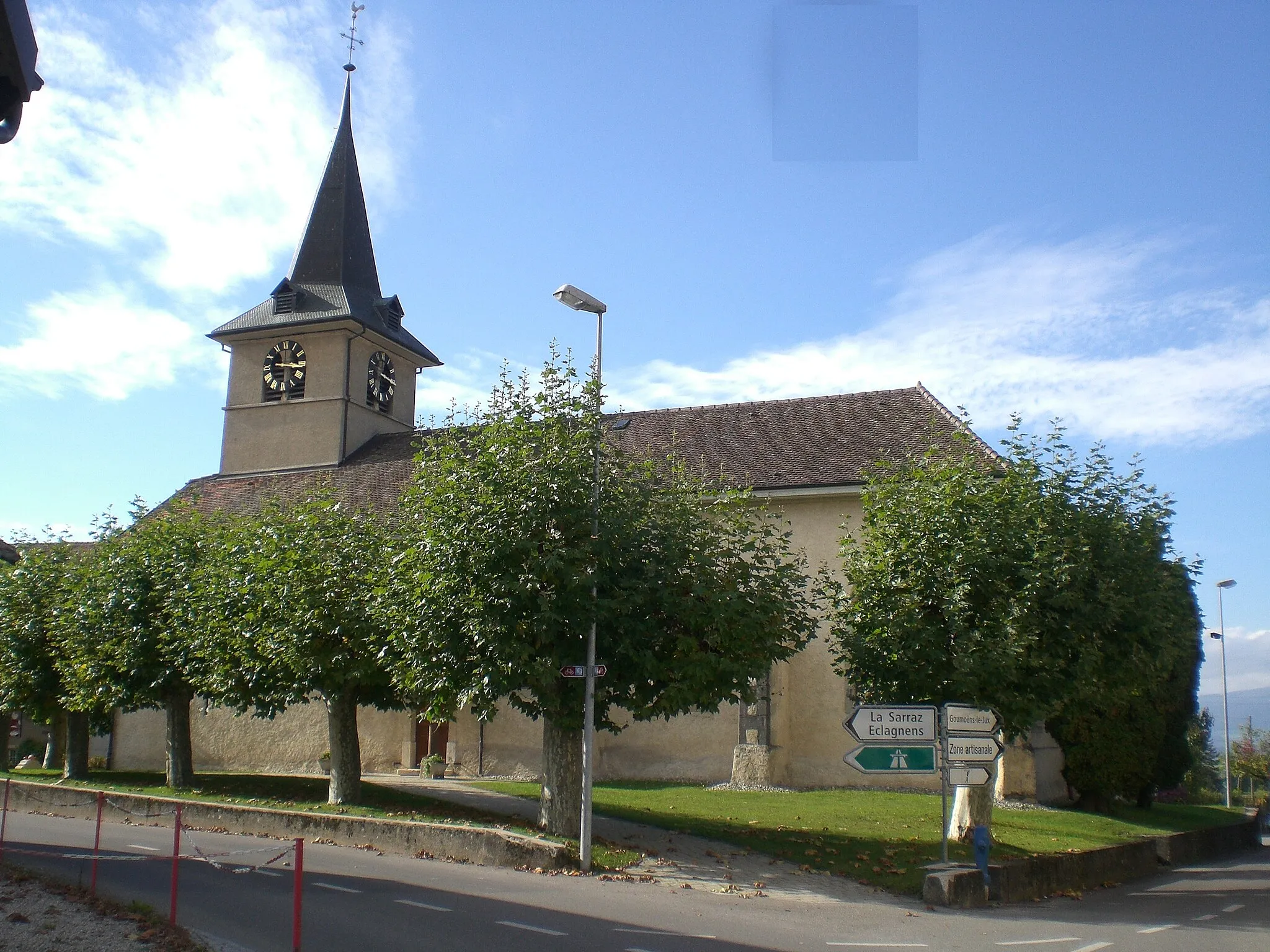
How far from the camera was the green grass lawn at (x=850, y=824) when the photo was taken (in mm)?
14805

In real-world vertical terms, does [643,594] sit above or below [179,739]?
above

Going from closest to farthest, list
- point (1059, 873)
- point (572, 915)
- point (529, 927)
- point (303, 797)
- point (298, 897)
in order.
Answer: point (298, 897), point (529, 927), point (572, 915), point (1059, 873), point (303, 797)

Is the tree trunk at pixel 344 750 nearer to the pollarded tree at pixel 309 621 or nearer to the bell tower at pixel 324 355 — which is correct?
the pollarded tree at pixel 309 621

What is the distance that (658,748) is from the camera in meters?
→ 25.1

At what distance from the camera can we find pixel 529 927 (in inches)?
387

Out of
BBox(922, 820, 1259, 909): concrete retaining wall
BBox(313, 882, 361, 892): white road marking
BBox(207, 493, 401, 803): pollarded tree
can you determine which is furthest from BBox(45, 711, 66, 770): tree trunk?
BBox(922, 820, 1259, 909): concrete retaining wall

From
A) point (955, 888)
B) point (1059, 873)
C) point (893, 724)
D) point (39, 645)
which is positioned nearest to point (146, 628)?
point (39, 645)

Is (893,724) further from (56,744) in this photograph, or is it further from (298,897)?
(56,744)

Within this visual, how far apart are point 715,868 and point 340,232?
28.2m

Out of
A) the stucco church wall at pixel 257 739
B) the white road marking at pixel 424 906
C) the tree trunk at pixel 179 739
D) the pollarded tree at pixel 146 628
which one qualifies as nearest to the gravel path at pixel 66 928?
the white road marking at pixel 424 906

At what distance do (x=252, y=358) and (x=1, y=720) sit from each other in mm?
13215

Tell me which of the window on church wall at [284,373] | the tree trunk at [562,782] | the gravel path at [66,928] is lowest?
the gravel path at [66,928]

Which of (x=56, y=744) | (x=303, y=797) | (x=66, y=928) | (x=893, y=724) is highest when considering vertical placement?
(x=893, y=724)

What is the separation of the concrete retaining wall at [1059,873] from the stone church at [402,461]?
3.27m
